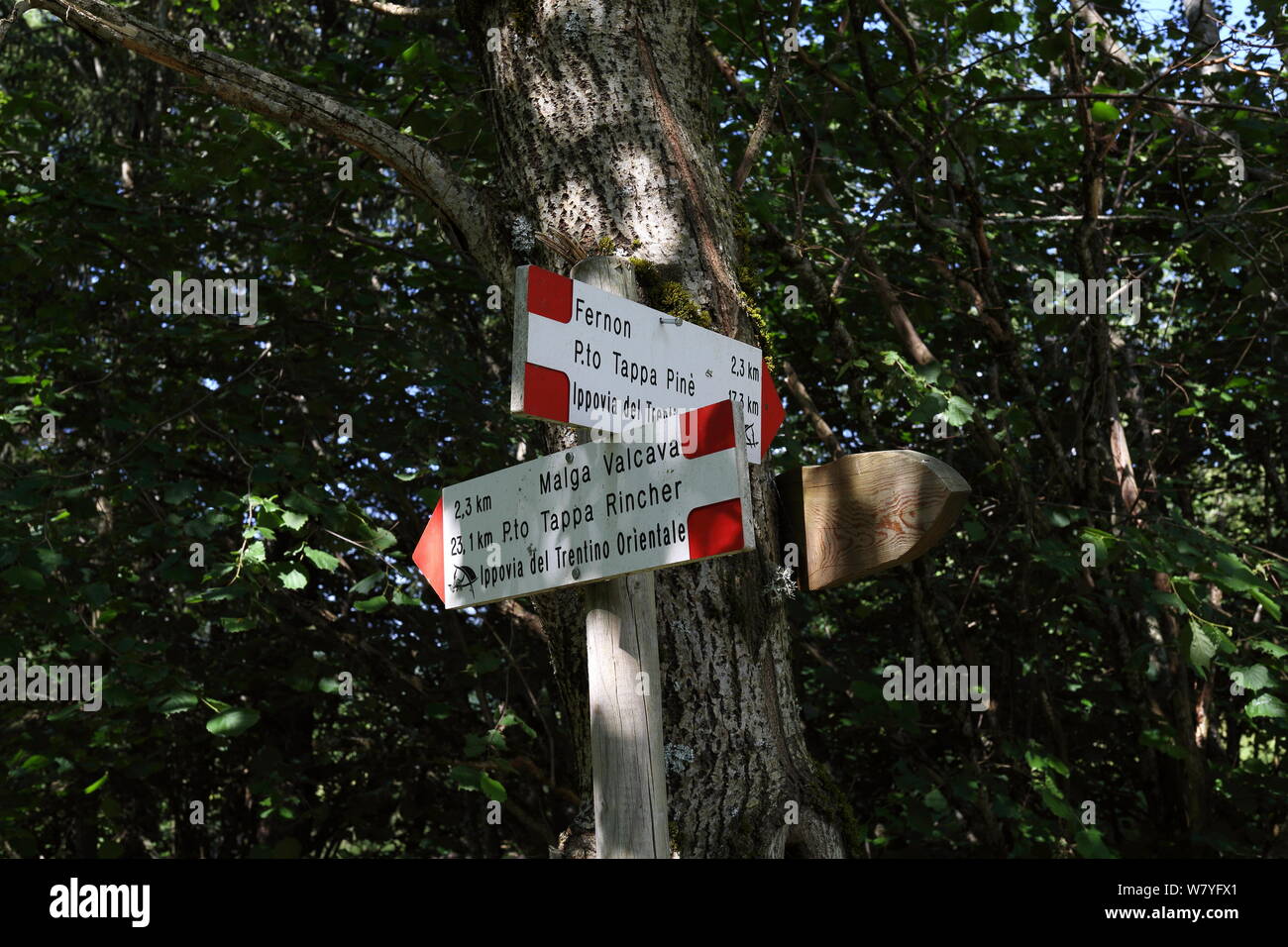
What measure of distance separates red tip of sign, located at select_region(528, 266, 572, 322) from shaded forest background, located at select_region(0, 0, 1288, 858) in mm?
2428

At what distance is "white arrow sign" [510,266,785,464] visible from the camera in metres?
1.68

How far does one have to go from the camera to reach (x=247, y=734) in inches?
250

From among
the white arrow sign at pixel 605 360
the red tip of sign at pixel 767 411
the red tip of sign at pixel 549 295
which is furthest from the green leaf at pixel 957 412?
the red tip of sign at pixel 549 295

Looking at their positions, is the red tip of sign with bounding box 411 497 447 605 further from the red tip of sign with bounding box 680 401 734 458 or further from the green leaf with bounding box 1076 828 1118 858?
the green leaf with bounding box 1076 828 1118 858

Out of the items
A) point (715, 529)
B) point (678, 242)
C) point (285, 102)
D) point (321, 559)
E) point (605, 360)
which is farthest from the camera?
point (321, 559)

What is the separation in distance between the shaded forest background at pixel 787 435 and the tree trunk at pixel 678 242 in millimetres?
1638

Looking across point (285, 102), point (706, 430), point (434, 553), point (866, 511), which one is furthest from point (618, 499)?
point (285, 102)

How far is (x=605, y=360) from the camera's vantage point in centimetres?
179

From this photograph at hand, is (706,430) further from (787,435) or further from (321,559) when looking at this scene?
(787,435)

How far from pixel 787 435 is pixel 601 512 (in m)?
3.73

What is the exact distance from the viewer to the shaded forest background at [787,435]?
4.43 m

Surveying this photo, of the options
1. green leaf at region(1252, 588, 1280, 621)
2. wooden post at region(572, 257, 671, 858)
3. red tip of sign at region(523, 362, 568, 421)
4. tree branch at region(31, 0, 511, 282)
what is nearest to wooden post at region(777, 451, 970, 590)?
wooden post at region(572, 257, 671, 858)

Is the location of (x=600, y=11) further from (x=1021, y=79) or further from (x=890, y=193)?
(x=1021, y=79)

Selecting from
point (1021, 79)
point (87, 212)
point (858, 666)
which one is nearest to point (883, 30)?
point (1021, 79)
